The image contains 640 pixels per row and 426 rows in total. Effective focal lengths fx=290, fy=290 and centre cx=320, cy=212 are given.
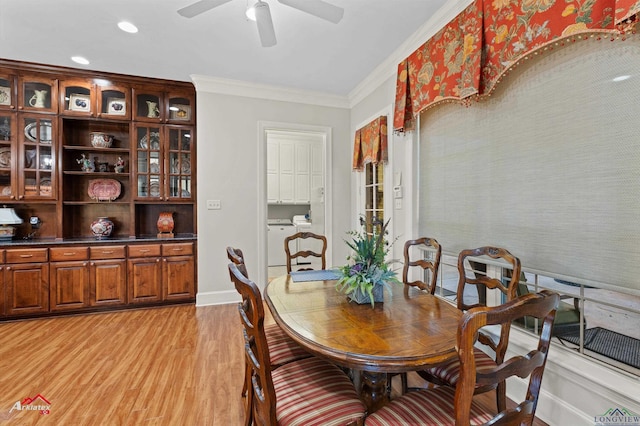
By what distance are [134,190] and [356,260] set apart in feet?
11.1

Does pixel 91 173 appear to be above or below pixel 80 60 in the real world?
below

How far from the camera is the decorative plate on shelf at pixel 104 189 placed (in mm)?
3801

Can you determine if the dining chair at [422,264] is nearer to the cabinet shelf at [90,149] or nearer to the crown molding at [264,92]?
the crown molding at [264,92]

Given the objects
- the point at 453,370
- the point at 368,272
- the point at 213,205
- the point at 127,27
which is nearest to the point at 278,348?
the point at 368,272

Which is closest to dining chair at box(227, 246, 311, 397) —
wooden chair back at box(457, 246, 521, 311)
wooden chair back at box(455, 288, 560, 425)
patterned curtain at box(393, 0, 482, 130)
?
wooden chair back at box(455, 288, 560, 425)

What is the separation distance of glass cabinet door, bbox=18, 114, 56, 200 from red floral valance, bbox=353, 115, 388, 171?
148 inches

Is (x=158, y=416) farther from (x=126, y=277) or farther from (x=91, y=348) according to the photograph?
(x=126, y=277)

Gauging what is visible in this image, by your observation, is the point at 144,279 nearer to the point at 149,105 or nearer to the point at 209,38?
the point at 149,105

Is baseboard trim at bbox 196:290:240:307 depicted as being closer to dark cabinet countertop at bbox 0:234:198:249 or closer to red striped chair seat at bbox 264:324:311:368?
dark cabinet countertop at bbox 0:234:198:249

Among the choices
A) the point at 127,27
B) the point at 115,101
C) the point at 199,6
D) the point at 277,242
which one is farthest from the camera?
the point at 277,242

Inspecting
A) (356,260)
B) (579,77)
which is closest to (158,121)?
(356,260)

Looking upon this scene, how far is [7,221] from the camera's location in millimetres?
3305

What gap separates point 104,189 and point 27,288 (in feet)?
4.47

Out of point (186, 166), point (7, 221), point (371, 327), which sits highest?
point (186, 166)
